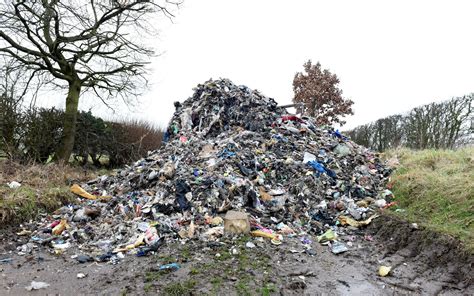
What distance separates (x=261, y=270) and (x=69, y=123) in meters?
7.57

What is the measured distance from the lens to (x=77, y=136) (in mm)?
9148

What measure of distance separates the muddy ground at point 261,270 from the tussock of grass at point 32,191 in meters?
0.54

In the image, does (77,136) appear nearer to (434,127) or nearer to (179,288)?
(179,288)

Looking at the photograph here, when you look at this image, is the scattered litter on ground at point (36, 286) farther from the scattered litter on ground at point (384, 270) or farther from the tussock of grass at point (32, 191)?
the scattered litter on ground at point (384, 270)

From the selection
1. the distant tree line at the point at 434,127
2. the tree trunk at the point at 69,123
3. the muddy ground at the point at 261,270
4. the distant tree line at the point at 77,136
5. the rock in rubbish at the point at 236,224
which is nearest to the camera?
the muddy ground at the point at 261,270

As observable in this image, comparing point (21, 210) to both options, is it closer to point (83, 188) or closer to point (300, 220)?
point (83, 188)

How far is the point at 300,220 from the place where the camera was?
444 cm

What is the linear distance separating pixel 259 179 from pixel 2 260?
3.38 m

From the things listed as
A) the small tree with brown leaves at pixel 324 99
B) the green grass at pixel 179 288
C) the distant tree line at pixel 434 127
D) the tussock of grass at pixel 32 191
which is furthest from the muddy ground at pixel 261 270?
the small tree with brown leaves at pixel 324 99

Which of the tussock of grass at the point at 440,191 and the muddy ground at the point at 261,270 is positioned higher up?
the tussock of grass at the point at 440,191

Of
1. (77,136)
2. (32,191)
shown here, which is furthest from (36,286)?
(77,136)

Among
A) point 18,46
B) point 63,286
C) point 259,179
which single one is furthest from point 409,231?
point 18,46

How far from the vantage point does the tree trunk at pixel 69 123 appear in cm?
829

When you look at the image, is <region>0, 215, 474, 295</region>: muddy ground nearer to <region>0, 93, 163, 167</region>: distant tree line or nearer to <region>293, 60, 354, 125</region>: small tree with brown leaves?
<region>0, 93, 163, 167</region>: distant tree line
